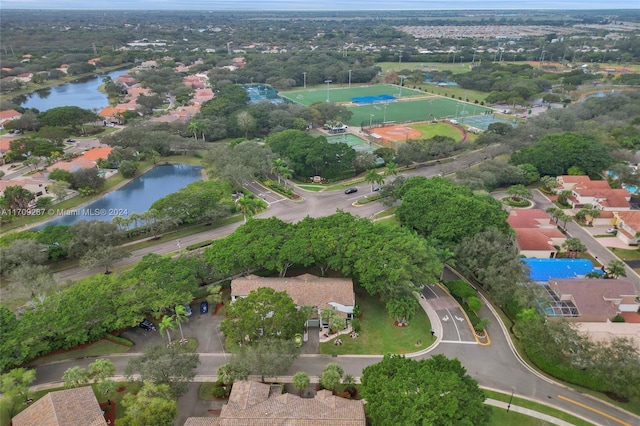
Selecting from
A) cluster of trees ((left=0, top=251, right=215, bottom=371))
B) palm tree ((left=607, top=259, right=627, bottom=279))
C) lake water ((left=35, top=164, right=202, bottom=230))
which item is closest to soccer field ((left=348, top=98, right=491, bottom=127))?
lake water ((left=35, top=164, right=202, bottom=230))

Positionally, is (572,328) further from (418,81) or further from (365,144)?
(418,81)

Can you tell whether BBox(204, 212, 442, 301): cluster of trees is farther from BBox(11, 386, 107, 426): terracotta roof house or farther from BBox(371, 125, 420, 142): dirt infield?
BBox(371, 125, 420, 142): dirt infield

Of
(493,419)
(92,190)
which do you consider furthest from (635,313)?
(92,190)

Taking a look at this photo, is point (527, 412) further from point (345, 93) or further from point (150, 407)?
point (345, 93)

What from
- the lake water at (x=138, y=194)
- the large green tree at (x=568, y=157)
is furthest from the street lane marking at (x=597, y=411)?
the lake water at (x=138, y=194)

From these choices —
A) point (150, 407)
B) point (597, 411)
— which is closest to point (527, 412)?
point (597, 411)

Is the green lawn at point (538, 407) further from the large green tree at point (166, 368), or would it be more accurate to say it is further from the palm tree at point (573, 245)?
the large green tree at point (166, 368)
